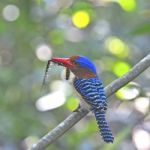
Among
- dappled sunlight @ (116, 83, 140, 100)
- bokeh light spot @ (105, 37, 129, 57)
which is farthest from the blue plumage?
bokeh light spot @ (105, 37, 129, 57)

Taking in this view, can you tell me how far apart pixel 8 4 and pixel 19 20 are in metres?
0.14

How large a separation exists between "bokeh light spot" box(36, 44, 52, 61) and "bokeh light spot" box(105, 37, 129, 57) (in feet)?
1.56

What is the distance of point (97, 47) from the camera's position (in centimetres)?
503

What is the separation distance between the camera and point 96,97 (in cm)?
288

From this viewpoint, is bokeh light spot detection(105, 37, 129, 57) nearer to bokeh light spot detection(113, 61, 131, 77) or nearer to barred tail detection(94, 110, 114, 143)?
bokeh light spot detection(113, 61, 131, 77)

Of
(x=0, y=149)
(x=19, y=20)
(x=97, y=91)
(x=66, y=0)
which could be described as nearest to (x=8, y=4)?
(x=19, y=20)

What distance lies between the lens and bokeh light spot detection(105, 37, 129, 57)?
5013 mm

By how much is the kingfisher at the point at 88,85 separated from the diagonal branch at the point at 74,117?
83 millimetres

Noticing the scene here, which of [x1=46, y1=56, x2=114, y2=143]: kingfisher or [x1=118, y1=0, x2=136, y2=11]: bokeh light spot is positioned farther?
[x1=118, y1=0, x2=136, y2=11]: bokeh light spot

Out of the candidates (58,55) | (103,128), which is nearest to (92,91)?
(103,128)

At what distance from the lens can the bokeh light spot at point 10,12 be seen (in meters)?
4.52

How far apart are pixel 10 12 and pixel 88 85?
69.5 inches

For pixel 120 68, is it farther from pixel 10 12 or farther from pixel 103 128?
pixel 103 128

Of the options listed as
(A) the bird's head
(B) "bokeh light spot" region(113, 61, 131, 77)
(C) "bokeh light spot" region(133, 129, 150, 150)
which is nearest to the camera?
(A) the bird's head
